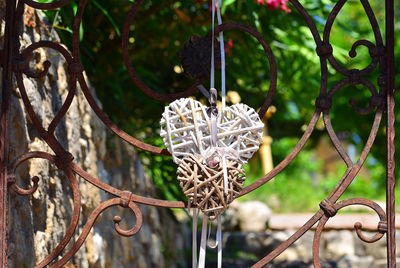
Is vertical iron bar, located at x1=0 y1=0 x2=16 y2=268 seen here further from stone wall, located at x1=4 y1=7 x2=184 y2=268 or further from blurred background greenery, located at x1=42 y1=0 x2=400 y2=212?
blurred background greenery, located at x1=42 y1=0 x2=400 y2=212

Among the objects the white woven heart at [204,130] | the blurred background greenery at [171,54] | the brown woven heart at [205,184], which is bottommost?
the brown woven heart at [205,184]

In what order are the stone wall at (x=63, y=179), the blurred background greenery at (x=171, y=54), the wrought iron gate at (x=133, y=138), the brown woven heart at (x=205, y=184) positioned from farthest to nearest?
the blurred background greenery at (x=171, y=54), the stone wall at (x=63, y=179), the wrought iron gate at (x=133, y=138), the brown woven heart at (x=205, y=184)

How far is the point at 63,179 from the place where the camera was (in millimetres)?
2115

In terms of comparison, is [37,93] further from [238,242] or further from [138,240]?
[238,242]

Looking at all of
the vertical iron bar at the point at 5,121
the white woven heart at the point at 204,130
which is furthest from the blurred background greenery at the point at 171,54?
the white woven heart at the point at 204,130

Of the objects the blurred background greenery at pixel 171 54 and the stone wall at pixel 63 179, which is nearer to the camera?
the stone wall at pixel 63 179

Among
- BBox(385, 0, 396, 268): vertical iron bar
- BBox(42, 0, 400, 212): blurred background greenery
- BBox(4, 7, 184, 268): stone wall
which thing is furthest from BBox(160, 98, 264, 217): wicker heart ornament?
BBox(42, 0, 400, 212): blurred background greenery

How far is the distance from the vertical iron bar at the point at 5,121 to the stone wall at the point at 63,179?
17cm

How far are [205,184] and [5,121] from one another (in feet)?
1.55

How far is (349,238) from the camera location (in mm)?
4848

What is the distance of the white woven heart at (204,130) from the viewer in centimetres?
146

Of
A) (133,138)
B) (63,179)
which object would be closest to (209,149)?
(133,138)

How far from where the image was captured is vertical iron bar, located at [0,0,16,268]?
1.51m

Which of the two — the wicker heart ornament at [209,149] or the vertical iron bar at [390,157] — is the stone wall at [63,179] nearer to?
the wicker heart ornament at [209,149]
